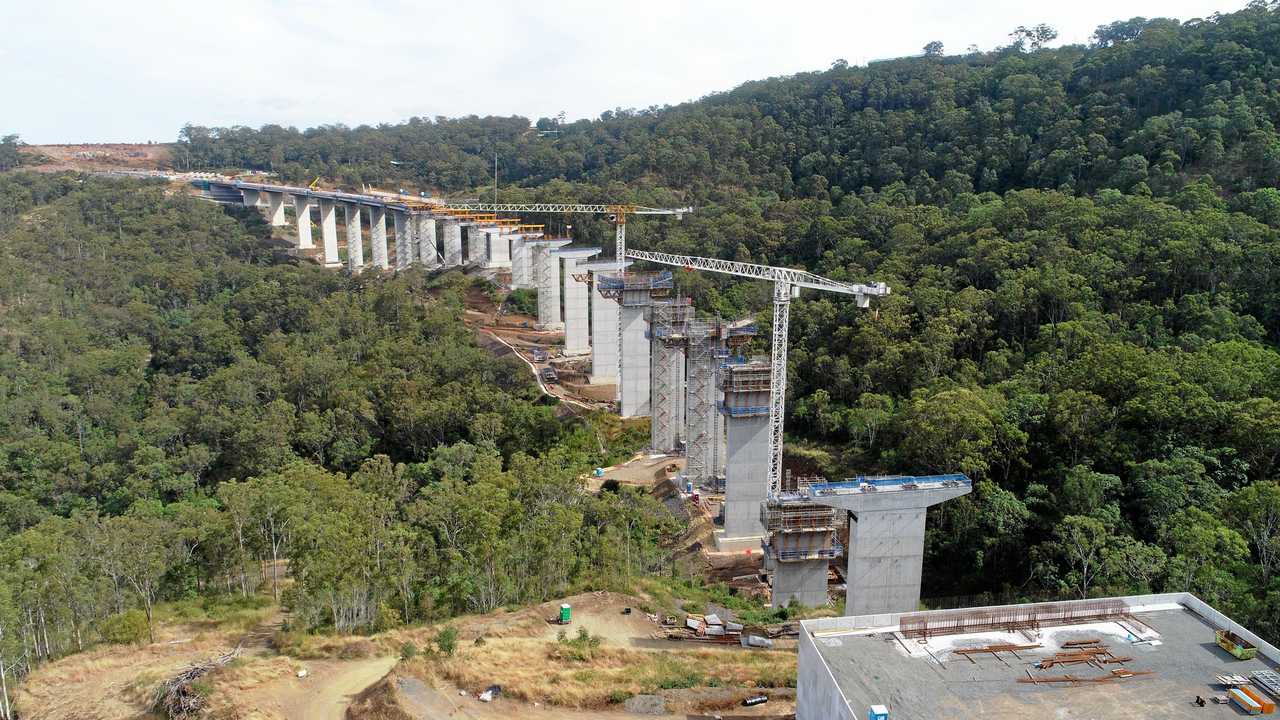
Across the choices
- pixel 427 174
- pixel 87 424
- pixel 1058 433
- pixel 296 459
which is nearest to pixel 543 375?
pixel 296 459

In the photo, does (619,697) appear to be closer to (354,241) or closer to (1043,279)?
(1043,279)

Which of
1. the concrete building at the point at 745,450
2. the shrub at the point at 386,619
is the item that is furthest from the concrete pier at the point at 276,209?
the shrub at the point at 386,619

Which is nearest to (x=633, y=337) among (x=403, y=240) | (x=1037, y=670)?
(x=1037, y=670)

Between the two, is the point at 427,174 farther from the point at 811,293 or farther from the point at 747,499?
the point at 747,499

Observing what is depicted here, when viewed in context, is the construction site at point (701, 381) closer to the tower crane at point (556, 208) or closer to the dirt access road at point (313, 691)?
the tower crane at point (556, 208)

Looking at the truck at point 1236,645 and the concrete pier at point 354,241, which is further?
the concrete pier at point 354,241

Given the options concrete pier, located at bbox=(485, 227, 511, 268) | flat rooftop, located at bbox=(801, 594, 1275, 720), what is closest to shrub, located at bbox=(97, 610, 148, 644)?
flat rooftop, located at bbox=(801, 594, 1275, 720)
